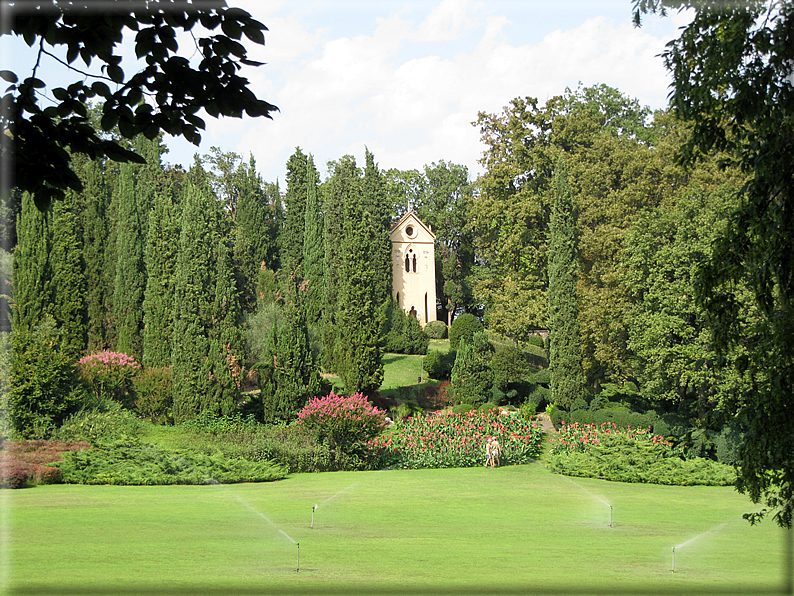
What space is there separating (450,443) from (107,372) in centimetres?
1275

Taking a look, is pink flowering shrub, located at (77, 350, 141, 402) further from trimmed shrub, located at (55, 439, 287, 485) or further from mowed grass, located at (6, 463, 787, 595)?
mowed grass, located at (6, 463, 787, 595)

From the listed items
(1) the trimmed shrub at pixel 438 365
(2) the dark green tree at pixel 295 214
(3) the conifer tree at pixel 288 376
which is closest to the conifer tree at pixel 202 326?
(3) the conifer tree at pixel 288 376

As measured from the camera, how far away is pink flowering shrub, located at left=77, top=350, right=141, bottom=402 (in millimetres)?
24984

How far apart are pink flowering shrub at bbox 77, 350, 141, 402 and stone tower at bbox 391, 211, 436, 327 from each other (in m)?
30.4

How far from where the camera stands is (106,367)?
25312 mm

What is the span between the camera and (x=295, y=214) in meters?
46.6

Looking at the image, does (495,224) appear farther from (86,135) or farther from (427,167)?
(86,135)

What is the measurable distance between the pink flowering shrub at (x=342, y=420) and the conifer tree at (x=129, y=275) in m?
14.1

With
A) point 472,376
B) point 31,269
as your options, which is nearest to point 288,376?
point 472,376

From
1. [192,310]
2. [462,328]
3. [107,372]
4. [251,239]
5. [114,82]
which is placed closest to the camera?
[114,82]

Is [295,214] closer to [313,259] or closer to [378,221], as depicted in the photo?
[378,221]

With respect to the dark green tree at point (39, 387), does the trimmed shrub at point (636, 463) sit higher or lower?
lower

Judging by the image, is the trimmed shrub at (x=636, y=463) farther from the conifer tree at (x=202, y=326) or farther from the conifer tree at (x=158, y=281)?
the conifer tree at (x=158, y=281)

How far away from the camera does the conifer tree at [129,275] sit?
3194 centimetres
